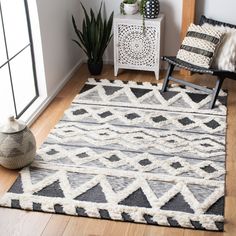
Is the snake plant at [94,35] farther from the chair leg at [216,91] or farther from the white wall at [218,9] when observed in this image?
the chair leg at [216,91]

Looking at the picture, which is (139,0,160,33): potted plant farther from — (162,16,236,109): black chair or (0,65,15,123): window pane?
(0,65,15,123): window pane

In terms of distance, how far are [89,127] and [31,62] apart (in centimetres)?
77

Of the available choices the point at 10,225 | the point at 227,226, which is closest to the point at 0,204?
the point at 10,225

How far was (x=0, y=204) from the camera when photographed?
2.45 metres

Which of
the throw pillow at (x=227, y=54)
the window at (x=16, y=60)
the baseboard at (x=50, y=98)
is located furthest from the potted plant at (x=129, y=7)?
the window at (x=16, y=60)

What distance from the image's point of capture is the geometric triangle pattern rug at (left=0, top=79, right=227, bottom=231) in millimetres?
2414

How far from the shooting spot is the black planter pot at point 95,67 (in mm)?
4117

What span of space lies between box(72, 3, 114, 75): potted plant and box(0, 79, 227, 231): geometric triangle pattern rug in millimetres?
468

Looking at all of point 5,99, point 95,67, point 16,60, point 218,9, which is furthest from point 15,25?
point 218,9

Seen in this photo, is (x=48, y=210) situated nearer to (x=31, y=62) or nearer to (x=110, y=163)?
(x=110, y=163)

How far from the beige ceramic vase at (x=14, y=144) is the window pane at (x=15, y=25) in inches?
30.1

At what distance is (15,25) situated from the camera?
3.34m

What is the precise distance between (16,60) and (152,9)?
131 cm

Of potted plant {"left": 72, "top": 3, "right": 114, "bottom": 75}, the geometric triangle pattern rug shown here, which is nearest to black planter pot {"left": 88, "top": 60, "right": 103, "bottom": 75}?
potted plant {"left": 72, "top": 3, "right": 114, "bottom": 75}
